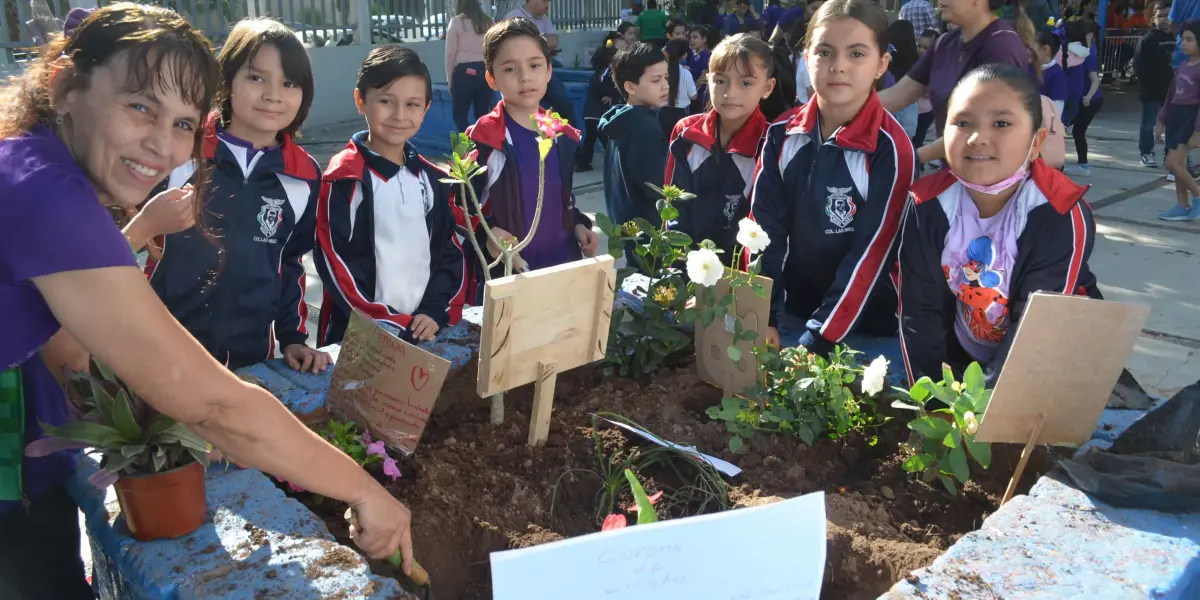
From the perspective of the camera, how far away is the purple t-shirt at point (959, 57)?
3.25 metres

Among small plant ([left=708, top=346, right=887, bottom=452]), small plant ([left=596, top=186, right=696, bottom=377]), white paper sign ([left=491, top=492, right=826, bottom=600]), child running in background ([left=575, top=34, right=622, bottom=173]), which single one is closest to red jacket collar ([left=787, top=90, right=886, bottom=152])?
small plant ([left=596, top=186, right=696, bottom=377])

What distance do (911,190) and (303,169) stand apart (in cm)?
167

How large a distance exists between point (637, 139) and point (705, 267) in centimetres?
147

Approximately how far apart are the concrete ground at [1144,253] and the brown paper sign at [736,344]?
234 cm

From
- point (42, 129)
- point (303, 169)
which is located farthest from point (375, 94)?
point (42, 129)

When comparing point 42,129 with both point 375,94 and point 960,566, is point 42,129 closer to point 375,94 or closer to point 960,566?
point 375,94

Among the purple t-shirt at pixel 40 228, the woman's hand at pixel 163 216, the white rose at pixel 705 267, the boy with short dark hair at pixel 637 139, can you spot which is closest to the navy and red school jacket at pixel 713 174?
the boy with short dark hair at pixel 637 139

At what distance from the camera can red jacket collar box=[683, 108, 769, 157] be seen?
3.11 m

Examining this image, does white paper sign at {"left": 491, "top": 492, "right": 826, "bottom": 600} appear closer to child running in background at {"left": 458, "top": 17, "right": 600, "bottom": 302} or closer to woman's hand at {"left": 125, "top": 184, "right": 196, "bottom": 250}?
woman's hand at {"left": 125, "top": 184, "right": 196, "bottom": 250}

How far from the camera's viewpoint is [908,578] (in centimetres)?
141

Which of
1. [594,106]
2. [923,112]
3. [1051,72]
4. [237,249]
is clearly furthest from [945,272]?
[594,106]

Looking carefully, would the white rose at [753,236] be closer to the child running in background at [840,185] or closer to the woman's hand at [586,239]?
the child running in background at [840,185]

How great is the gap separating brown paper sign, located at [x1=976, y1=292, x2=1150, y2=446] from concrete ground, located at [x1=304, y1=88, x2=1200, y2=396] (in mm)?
2204

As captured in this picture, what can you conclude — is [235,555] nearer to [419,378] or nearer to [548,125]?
→ [419,378]
